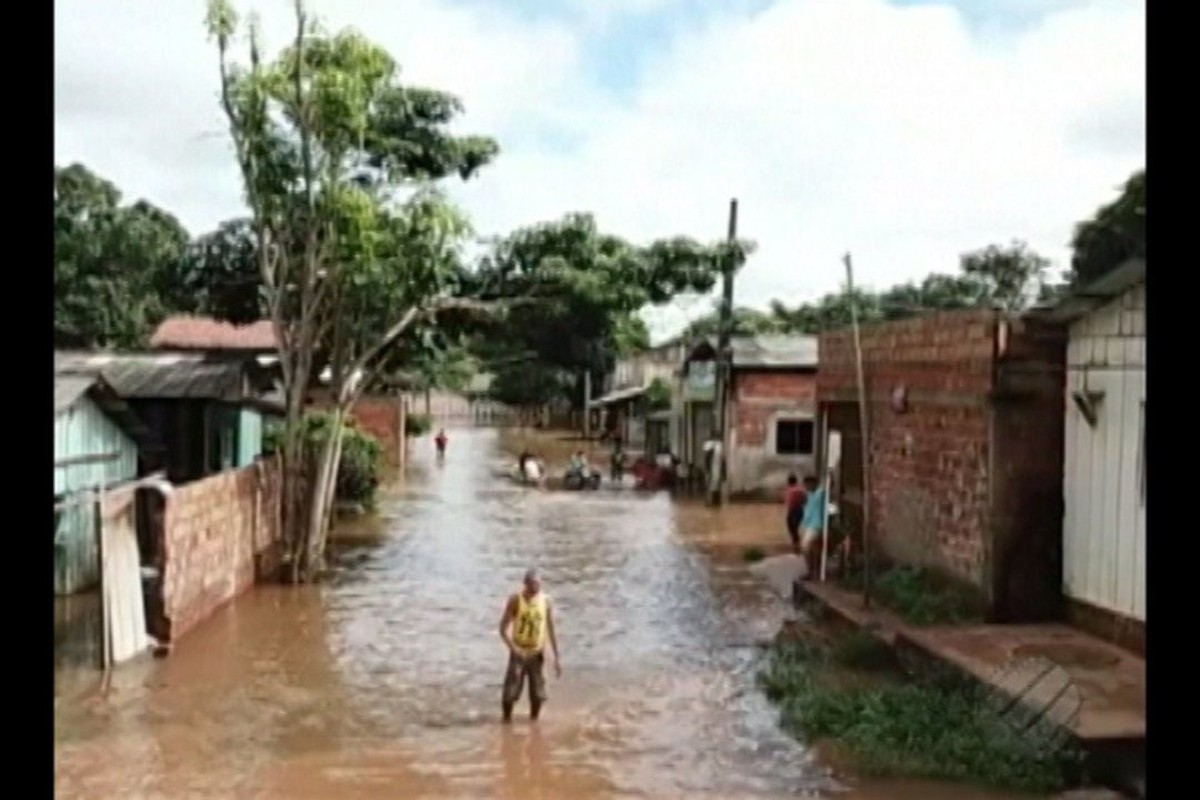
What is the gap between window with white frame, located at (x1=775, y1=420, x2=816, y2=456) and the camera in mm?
32500

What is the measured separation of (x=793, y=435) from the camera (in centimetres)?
3259

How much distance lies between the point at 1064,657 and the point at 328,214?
11899 mm

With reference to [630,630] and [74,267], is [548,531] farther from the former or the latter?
[74,267]

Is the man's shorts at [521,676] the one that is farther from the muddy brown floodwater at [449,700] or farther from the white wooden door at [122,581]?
the white wooden door at [122,581]

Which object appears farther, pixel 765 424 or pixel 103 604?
pixel 765 424

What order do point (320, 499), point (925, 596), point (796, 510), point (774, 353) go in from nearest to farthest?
point (925, 596) < point (320, 499) < point (796, 510) < point (774, 353)

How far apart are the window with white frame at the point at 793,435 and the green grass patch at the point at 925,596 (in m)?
15.5

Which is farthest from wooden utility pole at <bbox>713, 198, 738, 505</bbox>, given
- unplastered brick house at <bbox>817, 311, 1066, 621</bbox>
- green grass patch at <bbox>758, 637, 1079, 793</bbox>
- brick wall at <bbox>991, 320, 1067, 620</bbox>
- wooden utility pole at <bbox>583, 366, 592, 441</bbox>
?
wooden utility pole at <bbox>583, 366, 592, 441</bbox>

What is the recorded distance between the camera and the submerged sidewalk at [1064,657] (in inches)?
374

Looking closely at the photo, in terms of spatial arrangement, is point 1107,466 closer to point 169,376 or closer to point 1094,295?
point 1094,295

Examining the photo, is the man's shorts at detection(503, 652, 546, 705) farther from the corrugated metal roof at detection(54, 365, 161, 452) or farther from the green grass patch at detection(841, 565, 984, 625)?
the corrugated metal roof at detection(54, 365, 161, 452)

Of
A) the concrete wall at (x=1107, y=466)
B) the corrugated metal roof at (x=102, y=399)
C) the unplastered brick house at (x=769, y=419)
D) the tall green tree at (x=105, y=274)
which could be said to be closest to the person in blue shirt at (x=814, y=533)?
the concrete wall at (x=1107, y=466)

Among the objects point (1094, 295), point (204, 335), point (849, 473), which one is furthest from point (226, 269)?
point (204, 335)
